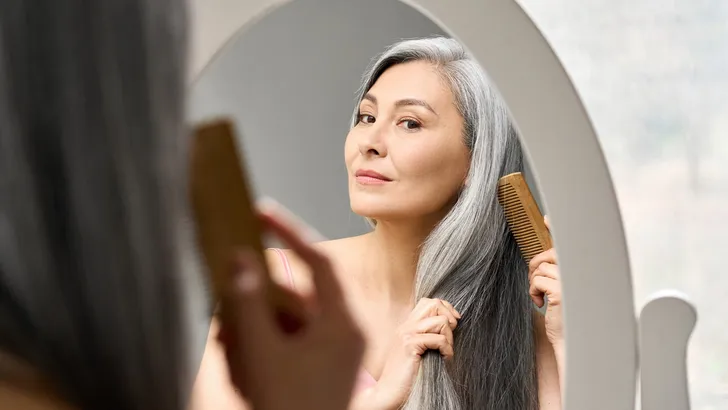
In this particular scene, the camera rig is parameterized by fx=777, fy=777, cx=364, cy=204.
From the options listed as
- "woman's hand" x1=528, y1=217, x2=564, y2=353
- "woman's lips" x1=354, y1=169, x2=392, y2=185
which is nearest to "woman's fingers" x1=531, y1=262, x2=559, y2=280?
"woman's hand" x1=528, y1=217, x2=564, y2=353

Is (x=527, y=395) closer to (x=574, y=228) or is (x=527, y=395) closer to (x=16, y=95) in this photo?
(x=574, y=228)

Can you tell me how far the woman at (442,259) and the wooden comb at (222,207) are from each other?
0.45 feet

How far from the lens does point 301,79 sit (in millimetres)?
562

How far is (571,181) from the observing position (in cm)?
50

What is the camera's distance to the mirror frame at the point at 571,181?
0.50 metres

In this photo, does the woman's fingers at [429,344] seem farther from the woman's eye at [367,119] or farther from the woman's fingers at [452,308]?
the woman's eye at [367,119]

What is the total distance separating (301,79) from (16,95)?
31 cm

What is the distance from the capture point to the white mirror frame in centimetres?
50

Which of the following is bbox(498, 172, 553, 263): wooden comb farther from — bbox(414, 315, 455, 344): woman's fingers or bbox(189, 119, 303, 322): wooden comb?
bbox(189, 119, 303, 322): wooden comb

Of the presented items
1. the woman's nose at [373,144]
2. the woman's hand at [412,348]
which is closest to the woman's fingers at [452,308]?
the woman's hand at [412,348]

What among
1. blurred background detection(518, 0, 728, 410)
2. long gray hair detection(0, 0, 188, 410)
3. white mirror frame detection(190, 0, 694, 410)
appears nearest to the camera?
long gray hair detection(0, 0, 188, 410)

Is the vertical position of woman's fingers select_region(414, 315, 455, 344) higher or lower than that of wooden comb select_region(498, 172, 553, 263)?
lower

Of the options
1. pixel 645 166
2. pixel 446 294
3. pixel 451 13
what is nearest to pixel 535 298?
pixel 446 294

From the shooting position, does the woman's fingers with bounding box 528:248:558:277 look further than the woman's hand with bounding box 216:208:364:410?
Yes
